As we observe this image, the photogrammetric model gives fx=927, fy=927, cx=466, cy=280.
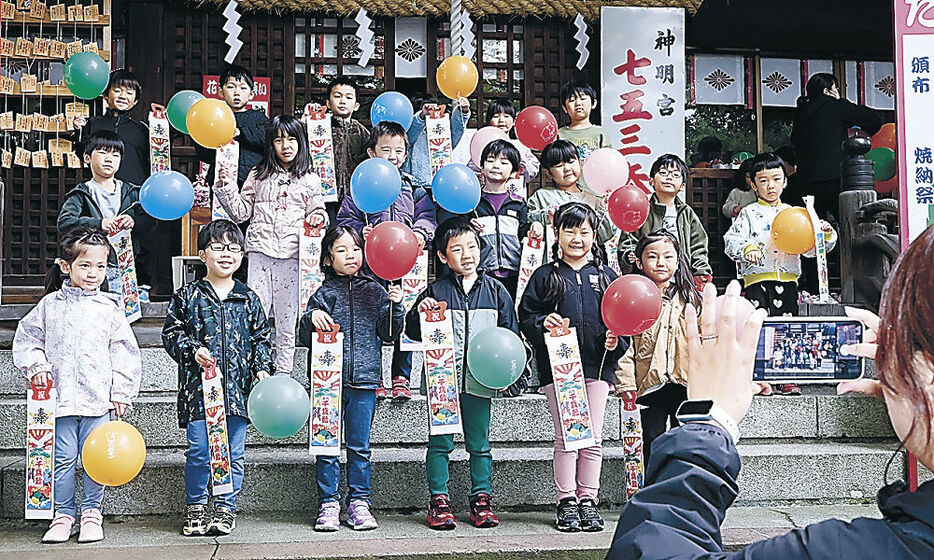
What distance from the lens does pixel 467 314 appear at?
4.84 m

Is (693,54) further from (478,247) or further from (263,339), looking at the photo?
(263,339)

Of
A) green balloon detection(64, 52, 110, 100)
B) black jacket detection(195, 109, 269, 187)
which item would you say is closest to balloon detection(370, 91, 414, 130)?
black jacket detection(195, 109, 269, 187)

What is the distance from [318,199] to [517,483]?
209 cm

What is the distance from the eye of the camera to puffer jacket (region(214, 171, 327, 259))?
5.57 meters

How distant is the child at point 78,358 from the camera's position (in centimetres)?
450

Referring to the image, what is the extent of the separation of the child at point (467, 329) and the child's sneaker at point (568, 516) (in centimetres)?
33

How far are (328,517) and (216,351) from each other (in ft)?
3.30

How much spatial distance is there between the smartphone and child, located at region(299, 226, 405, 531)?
183cm

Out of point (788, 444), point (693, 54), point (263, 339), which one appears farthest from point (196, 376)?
point (693, 54)

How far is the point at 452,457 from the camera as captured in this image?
5.14 meters

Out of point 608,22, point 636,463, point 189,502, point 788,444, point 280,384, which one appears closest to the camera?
point 280,384

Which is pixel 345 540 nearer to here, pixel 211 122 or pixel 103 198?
pixel 211 122

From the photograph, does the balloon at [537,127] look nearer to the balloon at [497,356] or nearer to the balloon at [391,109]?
the balloon at [391,109]

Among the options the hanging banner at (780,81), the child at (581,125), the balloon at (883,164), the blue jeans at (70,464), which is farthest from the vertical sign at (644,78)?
the blue jeans at (70,464)
